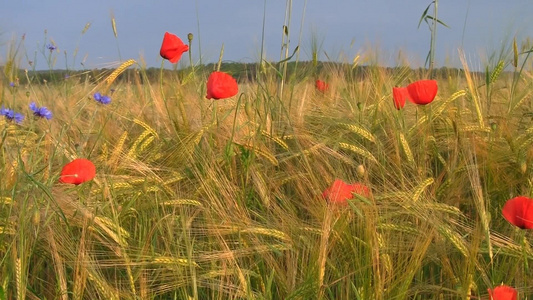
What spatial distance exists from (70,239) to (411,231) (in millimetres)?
615

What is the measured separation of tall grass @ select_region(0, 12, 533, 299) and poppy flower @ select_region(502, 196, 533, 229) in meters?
0.05

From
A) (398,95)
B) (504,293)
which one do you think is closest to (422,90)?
(398,95)

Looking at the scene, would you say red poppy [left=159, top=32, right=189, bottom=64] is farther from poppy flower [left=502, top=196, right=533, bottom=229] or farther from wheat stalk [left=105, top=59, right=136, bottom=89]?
poppy flower [left=502, top=196, right=533, bottom=229]

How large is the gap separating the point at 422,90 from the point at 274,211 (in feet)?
1.58

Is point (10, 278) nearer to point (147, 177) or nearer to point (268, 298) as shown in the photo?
point (147, 177)

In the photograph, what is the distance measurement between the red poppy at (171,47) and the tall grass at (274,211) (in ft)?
0.46

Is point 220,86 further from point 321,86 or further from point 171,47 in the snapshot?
point 321,86

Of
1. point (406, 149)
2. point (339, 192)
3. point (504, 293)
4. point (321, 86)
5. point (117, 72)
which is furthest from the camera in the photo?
point (321, 86)

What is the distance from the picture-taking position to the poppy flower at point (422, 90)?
141 centimetres

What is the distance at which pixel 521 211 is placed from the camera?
0.96 metres

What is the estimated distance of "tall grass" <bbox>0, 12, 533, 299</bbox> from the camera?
1.01 metres

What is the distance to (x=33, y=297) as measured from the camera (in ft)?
3.46

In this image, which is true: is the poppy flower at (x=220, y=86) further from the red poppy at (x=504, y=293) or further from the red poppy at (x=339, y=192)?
the red poppy at (x=504, y=293)

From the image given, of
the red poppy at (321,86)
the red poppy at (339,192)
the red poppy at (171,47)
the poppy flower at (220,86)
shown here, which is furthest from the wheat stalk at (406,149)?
the red poppy at (321,86)
